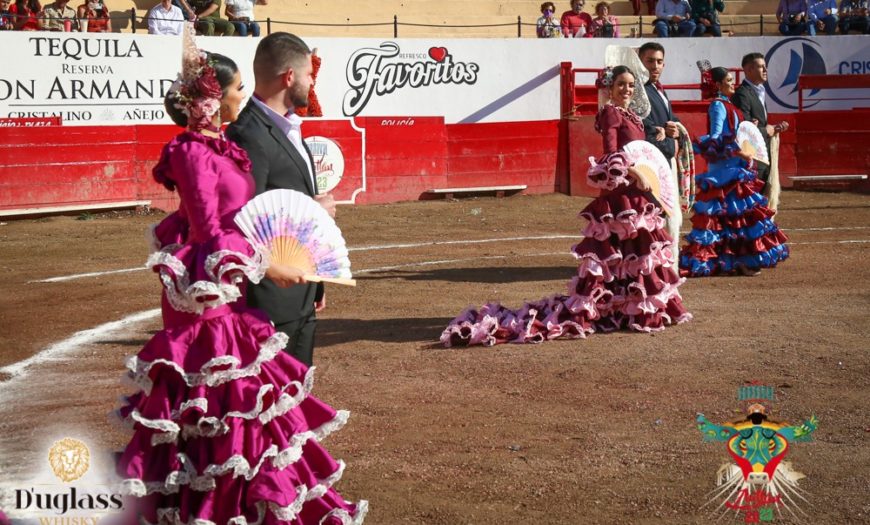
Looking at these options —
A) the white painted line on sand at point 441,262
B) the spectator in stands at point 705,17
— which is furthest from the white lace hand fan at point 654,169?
the spectator in stands at point 705,17

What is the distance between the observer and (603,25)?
22.5 metres

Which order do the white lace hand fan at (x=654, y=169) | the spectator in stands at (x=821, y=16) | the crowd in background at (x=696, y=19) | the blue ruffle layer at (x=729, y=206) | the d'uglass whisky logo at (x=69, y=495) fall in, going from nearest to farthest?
1. the d'uglass whisky logo at (x=69, y=495)
2. the white lace hand fan at (x=654, y=169)
3. the blue ruffle layer at (x=729, y=206)
4. the crowd in background at (x=696, y=19)
5. the spectator in stands at (x=821, y=16)

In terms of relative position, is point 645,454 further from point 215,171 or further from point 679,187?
point 679,187

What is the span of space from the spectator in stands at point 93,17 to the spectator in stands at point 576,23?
27.5 ft

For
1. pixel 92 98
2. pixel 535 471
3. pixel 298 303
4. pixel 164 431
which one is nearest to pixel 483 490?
pixel 535 471

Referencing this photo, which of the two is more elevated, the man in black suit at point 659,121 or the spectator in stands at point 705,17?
the spectator in stands at point 705,17

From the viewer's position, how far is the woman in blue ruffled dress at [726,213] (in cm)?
1188

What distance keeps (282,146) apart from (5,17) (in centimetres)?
1365

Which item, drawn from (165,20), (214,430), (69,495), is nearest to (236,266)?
(214,430)

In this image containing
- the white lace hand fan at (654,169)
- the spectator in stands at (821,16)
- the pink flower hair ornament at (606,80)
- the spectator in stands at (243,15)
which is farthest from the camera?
the spectator in stands at (821,16)

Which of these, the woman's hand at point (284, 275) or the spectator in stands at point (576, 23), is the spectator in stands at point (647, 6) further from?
the woman's hand at point (284, 275)

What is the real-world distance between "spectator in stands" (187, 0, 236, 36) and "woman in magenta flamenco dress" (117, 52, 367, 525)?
592 inches

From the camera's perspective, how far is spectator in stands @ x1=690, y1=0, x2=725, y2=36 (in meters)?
23.0

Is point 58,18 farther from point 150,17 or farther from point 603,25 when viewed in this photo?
point 603,25
